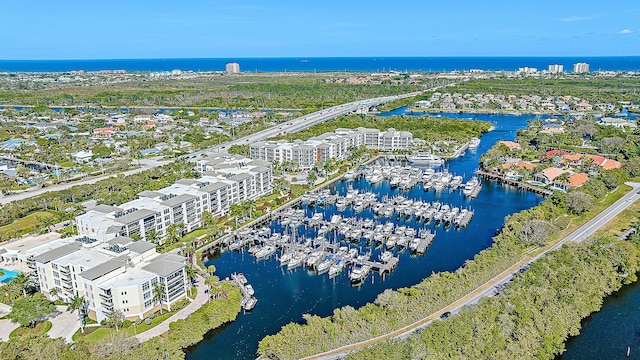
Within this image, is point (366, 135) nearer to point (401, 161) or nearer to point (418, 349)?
point (401, 161)

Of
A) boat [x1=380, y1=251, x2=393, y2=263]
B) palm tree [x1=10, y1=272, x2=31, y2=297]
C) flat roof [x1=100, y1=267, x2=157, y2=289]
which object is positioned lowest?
boat [x1=380, y1=251, x2=393, y2=263]

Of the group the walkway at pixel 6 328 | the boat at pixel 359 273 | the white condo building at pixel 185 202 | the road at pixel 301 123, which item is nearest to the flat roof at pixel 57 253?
the white condo building at pixel 185 202

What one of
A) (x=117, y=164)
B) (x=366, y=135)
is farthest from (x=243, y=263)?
(x=366, y=135)

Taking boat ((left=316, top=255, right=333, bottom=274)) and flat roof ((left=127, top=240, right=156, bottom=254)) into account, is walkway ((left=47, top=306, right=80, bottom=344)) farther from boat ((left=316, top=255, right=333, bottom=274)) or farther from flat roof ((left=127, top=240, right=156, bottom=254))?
boat ((left=316, top=255, right=333, bottom=274))

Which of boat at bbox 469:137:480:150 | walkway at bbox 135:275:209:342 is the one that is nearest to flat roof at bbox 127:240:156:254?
walkway at bbox 135:275:209:342

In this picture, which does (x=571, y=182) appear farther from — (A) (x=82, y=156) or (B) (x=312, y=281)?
(A) (x=82, y=156)

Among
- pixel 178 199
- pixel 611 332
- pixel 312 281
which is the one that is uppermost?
pixel 178 199

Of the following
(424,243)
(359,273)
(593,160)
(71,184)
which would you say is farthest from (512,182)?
(71,184)
